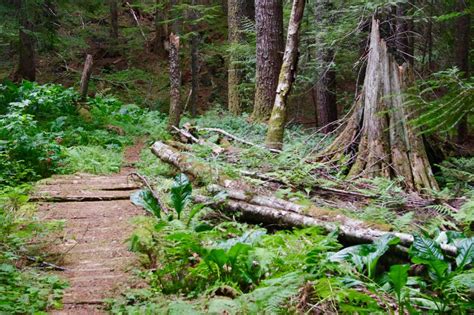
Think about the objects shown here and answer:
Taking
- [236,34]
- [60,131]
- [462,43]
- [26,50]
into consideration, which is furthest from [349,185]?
[26,50]

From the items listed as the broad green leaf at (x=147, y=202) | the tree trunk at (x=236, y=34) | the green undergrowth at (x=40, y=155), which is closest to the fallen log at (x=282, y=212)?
the broad green leaf at (x=147, y=202)

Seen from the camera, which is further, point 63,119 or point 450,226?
point 63,119

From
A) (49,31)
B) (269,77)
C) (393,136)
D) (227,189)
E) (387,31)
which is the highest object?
(49,31)

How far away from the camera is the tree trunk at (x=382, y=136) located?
629cm

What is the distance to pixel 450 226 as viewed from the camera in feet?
15.4

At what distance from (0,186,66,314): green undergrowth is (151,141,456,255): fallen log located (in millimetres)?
1860

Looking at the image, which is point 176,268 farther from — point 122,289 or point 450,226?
point 450,226

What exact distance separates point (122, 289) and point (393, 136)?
4560 millimetres

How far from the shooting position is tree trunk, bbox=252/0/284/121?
9.88 metres

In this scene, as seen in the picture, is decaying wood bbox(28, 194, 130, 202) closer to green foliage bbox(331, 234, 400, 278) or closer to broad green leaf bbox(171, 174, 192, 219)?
broad green leaf bbox(171, 174, 192, 219)

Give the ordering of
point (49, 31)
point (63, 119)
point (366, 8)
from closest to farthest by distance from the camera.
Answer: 1. point (366, 8)
2. point (63, 119)
3. point (49, 31)

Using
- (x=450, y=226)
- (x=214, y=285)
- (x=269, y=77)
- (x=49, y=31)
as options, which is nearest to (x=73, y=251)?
(x=214, y=285)

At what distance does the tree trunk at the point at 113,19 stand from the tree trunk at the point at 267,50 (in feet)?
44.3

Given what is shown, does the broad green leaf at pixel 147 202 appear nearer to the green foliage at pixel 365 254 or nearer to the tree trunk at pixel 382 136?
the green foliage at pixel 365 254
